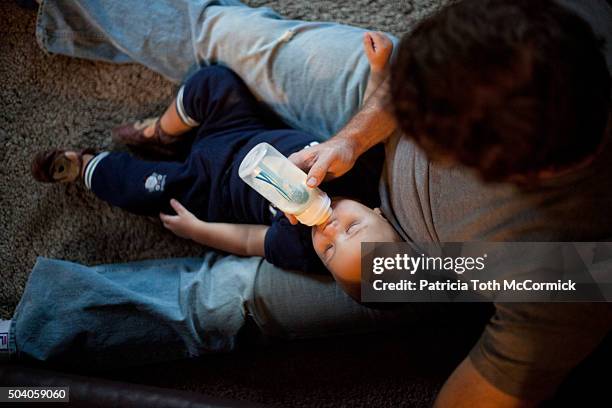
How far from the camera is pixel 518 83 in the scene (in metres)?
0.59

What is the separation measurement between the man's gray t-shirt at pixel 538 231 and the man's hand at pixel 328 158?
17cm

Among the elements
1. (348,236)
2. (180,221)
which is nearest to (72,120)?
(180,221)

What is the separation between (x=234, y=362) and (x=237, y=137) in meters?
0.47

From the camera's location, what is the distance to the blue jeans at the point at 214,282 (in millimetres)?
1052

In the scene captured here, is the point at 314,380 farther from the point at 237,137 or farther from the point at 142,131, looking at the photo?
the point at 142,131

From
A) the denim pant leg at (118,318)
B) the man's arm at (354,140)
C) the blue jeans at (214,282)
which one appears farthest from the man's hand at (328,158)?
the denim pant leg at (118,318)

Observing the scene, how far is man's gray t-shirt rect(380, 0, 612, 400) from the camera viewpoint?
731mm

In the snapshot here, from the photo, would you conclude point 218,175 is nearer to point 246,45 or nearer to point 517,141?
point 246,45

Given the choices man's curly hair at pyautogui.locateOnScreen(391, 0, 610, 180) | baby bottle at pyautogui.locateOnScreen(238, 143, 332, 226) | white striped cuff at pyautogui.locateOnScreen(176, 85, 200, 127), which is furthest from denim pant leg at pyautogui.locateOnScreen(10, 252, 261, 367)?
man's curly hair at pyautogui.locateOnScreen(391, 0, 610, 180)

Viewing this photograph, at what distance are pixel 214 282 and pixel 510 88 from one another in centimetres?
71

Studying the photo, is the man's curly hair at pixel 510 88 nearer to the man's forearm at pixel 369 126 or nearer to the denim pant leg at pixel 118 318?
the man's forearm at pixel 369 126

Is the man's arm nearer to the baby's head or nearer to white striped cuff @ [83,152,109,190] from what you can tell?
the baby's head

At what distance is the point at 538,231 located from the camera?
75cm

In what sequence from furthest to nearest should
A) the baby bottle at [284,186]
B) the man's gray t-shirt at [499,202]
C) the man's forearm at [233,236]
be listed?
the man's forearm at [233,236]
the baby bottle at [284,186]
the man's gray t-shirt at [499,202]
